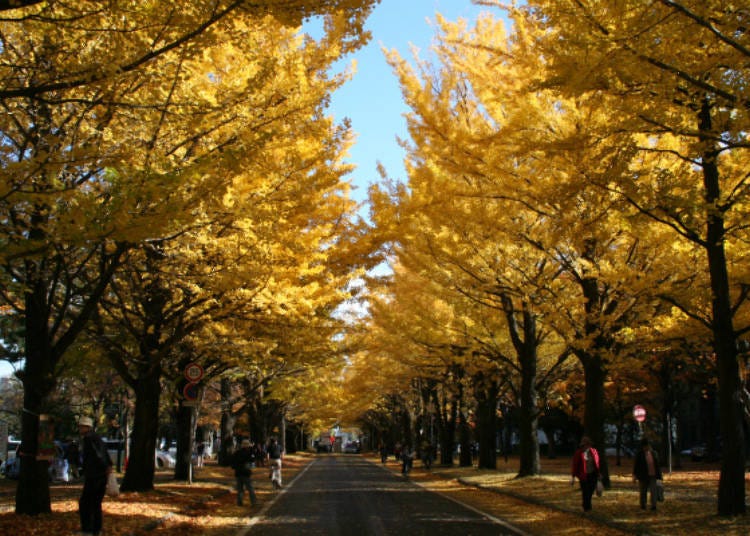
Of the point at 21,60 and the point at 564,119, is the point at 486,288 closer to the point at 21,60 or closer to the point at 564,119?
the point at 564,119

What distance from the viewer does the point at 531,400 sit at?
784 inches

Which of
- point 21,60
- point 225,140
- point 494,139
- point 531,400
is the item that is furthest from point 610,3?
point 531,400

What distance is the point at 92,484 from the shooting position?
8203mm

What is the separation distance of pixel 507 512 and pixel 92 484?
7.61 metres

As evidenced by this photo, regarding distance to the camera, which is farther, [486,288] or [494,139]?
[486,288]

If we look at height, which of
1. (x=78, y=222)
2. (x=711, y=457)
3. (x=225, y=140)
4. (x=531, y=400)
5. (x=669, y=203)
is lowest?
(x=711, y=457)

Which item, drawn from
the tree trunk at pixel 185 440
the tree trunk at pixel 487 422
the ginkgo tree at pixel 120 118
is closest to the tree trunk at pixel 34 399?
the ginkgo tree at pixel 120 118

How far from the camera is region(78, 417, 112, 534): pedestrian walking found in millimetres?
8172

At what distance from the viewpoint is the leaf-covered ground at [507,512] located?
9391 millimetres

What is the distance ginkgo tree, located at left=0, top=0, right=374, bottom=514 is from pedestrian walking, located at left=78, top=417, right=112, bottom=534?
75.5 inches

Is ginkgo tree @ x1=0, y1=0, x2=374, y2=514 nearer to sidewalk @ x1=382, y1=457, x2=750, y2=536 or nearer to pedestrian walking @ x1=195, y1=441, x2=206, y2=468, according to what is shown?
sidewalk @ x1=382, y1=457, x2=750, y2=536

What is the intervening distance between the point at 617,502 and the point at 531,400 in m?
6.75

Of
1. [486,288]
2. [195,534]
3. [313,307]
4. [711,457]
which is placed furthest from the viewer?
[711,457]

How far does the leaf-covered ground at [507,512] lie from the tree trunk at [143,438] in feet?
1.63
